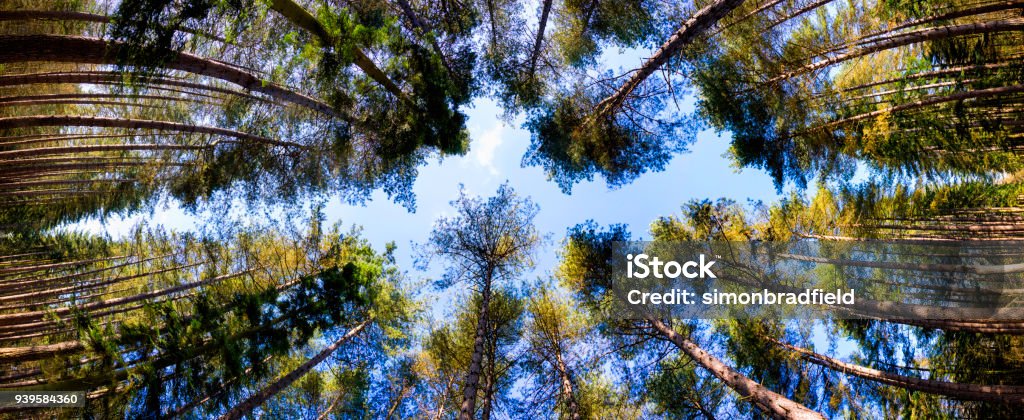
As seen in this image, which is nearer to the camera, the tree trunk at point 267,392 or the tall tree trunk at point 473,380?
the tree trunk at point 267,392

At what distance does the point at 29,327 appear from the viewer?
7.02 metres

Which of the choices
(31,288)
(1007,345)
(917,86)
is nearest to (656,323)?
(1007,345)

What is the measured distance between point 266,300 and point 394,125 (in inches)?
148

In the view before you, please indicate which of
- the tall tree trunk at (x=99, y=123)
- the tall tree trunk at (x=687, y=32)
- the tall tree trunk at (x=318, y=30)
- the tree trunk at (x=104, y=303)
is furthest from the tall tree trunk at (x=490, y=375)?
the tall tree trunk at (x=99, y=123)

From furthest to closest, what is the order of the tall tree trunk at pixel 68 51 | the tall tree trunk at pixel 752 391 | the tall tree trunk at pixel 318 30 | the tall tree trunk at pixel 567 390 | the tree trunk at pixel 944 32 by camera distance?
1. the tall tree trunk at pixel 567 390
2. the tree trunk at pixel 944 32
3. the tall tree trunk at pixel 752 391
4. the tall tree trunk at pixel 318 30
5. the tall tree trunk at pixel 68 51

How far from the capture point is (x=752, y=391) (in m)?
5.35

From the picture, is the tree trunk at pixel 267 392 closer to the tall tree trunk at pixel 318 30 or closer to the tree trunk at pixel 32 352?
the tree trunk at pixel 32 352

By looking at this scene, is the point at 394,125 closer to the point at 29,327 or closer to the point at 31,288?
the point at 29,327

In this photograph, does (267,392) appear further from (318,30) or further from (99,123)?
(318,30)

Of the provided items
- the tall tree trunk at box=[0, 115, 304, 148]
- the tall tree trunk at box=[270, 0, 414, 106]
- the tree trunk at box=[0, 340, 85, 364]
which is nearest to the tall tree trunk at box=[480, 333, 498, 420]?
the tall tree trunk at box=[270, 0, 414, 106]

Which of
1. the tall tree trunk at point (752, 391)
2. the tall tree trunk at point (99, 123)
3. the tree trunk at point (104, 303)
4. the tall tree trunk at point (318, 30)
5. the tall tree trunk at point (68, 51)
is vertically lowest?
the tall tree trunk at point (752, 391)

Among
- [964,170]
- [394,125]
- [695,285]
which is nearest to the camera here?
[394,125]

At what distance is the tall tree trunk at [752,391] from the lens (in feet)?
15.4

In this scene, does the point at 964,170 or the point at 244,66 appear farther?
the point at 964,170
